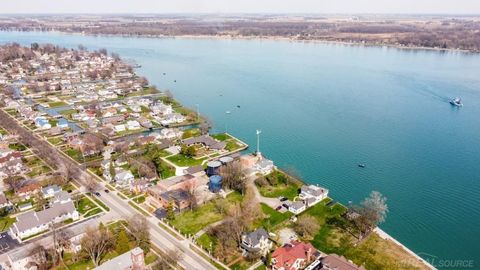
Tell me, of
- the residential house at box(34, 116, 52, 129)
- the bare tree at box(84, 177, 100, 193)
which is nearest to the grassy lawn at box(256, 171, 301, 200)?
the bare tree at box(84, 177, 100, 193)

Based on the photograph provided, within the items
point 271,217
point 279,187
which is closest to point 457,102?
point 279,187

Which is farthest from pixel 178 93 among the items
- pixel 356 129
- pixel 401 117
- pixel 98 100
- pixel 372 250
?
pixel 372 250

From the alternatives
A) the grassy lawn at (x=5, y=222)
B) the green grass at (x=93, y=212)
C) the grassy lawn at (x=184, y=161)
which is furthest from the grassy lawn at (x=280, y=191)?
the grassy lawn at (x=5, y=222)

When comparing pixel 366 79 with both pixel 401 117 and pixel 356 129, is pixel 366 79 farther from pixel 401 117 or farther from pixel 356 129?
pixel 356 129

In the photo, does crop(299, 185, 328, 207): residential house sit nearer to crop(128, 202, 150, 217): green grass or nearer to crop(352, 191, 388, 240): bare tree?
crop(352, 191, 388, 240): bare tree

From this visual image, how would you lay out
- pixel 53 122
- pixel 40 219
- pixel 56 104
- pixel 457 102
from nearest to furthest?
pixel 40 219, pixel 53 122, pixel 56 104, pixel 457 102

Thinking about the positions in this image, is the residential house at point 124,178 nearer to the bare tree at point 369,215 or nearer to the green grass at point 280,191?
the green grass at point 280,191

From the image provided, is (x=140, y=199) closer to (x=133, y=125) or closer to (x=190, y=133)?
(x=190, y=133)
